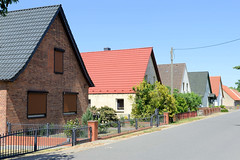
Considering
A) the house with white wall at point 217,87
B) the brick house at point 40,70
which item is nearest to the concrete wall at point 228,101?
the house with white wall at point 217,87

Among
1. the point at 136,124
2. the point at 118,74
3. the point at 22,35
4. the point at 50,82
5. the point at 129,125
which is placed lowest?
the point at 129,125

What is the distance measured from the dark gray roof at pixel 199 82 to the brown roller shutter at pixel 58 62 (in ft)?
155

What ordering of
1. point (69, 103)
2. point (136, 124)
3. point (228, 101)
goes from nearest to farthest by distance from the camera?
point (136, 124)
point (69, 103)
point (228, 101)

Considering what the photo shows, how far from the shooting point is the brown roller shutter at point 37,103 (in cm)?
1862

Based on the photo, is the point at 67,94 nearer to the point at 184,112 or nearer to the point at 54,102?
the point at 54,102

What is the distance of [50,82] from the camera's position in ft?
67.5

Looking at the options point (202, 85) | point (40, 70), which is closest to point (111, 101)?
point (40, 70)

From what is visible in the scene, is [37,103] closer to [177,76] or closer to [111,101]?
[111,101]

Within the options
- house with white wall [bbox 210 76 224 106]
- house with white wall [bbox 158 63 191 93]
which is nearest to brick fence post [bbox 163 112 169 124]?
house with white wall [bbox 158 63 191 93]

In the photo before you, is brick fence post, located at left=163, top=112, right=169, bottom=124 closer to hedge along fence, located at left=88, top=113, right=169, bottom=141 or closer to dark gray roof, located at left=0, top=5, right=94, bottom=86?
hedge along fence, located at left=88, top=113, right=169, bottom=141

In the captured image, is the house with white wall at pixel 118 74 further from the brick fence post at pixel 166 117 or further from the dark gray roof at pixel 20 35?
the dark gray roof at pixel 20 35

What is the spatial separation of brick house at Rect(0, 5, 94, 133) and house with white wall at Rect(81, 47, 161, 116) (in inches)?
302

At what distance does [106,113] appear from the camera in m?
24.3

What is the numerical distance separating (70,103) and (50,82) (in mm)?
2737
